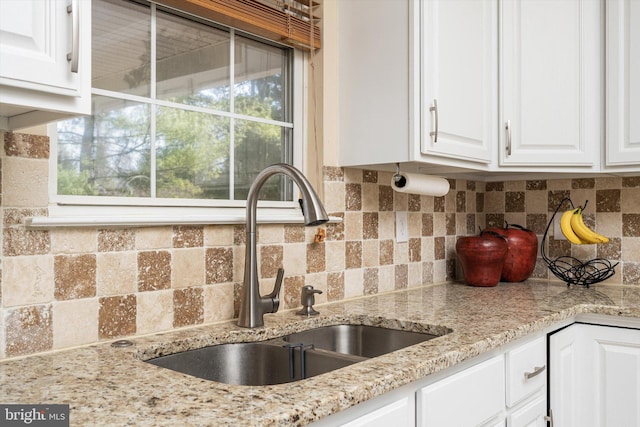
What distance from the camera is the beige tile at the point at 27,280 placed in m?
1.17

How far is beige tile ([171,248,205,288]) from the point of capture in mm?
1488

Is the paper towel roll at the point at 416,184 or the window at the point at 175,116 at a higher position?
the window at the point at 175,116

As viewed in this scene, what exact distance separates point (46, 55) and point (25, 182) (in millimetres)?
408

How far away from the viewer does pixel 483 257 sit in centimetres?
236

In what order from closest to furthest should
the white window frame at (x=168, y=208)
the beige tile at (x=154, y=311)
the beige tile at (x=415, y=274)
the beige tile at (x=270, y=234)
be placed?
the white window frame at (x=168, y=208), the beige tile at (x=154, y=311), the beige tile at (x=270, y=234), the beige tile at (x=415, y=274)

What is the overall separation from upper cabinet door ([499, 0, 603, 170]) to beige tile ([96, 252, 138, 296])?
150cm

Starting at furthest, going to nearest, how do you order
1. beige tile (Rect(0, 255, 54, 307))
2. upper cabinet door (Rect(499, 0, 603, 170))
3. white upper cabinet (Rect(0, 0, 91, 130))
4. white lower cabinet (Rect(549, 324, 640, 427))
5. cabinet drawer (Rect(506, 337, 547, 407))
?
upper cabinet door (Rect(499, 0, 603, 170))
white lower cabinet (Rect(549, 324, 640, 427))
cabinet drawer (Rect(506, 337, 547, 407))
beige tile (Rect(0, 255, 54, 307))
white upper cabinet (Rect(0, 0, 91, 130))

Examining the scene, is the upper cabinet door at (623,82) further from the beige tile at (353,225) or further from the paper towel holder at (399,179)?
the beige tile at (353,225)

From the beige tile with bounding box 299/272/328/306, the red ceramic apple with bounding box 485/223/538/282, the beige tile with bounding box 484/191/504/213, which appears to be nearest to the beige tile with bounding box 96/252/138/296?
the beige tile with bounding box 299/272/328/306

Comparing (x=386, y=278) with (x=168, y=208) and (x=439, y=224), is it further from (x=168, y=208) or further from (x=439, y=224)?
(x=168, y=208)

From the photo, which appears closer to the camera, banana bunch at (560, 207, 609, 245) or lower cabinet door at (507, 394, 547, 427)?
lower cabinet door at (507, 394, 547, 427)

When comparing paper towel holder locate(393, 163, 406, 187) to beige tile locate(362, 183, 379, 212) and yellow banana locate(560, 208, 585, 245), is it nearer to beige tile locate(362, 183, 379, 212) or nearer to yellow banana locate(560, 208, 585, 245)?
beige tile locate(362, 183, 379, 212)

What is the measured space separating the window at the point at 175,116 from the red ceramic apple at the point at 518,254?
1.14 metres

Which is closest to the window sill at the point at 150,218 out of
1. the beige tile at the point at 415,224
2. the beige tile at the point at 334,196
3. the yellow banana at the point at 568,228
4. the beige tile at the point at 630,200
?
the beige tile at the point at 334,196
